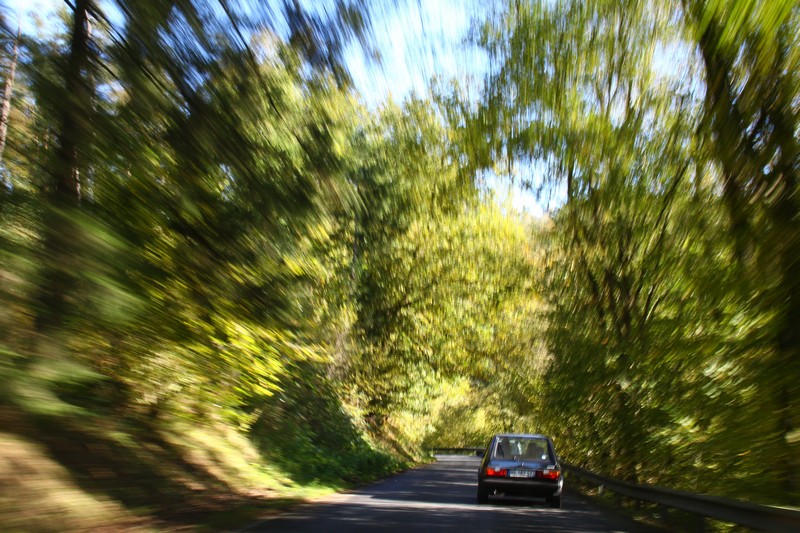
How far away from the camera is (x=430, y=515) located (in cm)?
1101

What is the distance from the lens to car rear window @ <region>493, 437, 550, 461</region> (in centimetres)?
1441

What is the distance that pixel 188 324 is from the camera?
7.57 metres

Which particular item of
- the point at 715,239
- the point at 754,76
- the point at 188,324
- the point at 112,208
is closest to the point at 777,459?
the point at 715,239

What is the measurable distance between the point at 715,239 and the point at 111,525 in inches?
348

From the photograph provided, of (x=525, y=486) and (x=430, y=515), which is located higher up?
(x=525, y=486)

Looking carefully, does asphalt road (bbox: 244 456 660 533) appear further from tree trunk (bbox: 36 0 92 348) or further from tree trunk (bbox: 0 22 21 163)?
tree trunk (bbox: 0 22 21 163)

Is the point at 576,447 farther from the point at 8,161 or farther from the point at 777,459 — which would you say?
the point at 8,161

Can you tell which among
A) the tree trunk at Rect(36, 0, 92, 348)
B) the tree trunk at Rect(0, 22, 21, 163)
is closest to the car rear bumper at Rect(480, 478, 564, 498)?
the tree trunk at Rect(36, 0, 92, 348)

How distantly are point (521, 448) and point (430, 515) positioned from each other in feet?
A: 14.6

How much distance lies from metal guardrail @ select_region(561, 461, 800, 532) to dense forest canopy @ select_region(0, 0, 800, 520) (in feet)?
2.14

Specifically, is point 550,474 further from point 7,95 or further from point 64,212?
point 7,95

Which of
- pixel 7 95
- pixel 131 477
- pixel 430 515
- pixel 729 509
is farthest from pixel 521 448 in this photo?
pixel 7 95

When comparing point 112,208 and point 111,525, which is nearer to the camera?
point 112,208

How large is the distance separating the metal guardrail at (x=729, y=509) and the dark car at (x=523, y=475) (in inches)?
68.5
